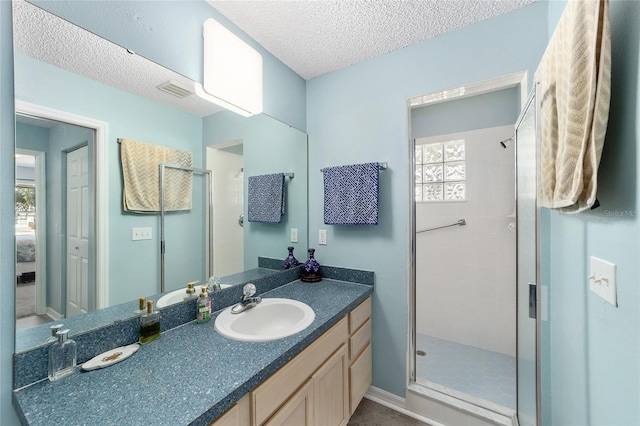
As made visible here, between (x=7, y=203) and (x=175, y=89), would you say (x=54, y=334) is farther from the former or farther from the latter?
(x=175, y=89)

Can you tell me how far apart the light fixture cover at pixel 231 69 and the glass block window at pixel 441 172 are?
1.79 metres

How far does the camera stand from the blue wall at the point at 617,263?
0.59 metres

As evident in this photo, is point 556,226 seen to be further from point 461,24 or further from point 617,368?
point 461,24

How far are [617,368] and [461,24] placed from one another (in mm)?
1716

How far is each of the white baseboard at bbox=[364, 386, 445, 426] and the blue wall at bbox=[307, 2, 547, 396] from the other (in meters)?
0.04

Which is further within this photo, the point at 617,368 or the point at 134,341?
the point at 134,341

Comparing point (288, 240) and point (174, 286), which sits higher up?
point (288, 240)

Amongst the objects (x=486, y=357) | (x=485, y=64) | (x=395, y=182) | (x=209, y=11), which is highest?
(x=209, y=11)

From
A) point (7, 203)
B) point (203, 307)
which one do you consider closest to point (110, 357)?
point (203, 307)

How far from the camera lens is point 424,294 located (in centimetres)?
258

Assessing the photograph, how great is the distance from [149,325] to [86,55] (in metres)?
1.03

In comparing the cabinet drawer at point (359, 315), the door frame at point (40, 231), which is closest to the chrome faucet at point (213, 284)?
the door frame at point (40, 231)

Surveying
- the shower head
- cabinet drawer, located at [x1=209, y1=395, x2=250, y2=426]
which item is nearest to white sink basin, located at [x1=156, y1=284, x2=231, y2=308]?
cabinet drawer, located at [x1=209, y1=395, x2=250, y2=426]

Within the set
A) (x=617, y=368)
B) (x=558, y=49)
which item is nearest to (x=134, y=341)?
(x=617, y=368)
